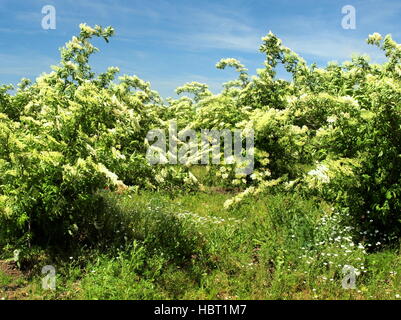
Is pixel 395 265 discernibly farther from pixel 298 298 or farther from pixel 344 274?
pixel 298 298

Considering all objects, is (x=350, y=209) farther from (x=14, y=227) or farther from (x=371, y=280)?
(x=14, y=227)

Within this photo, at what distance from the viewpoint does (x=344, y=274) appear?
18.1 ft

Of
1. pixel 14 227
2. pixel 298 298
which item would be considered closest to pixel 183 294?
pixel 298 298

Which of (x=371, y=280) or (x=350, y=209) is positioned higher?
(x=350, y=209)

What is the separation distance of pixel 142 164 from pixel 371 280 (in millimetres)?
3537

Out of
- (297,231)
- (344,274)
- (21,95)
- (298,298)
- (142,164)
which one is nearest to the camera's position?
(298,298)

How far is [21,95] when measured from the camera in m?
11.8

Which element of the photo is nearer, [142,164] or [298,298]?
[298,298]

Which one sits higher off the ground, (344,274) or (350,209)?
(350,209)

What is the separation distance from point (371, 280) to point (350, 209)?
58.3 inches
